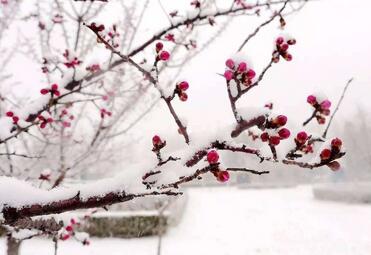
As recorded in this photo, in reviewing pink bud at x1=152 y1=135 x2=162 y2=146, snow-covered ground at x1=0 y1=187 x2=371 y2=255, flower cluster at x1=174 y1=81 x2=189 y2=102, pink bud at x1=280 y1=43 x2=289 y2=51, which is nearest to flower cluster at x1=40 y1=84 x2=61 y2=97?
flower cluster at x1=174 y1=81 x2=189 y2=102

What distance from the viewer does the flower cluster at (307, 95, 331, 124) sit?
167 centimetres

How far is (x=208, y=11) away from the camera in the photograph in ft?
12.4

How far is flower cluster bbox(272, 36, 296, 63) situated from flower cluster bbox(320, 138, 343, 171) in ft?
2.08

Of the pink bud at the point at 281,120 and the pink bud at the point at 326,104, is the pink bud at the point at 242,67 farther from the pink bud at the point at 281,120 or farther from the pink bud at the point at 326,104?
the pink bud at the point at 326,104

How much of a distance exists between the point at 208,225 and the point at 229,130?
9.86m

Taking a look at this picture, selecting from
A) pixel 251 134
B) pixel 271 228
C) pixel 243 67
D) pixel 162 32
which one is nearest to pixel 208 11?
pixel 162 32

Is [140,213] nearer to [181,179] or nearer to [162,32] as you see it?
[162,32]

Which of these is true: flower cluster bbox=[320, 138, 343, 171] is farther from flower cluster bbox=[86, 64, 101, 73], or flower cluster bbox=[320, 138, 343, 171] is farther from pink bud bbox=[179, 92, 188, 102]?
flower cluster bbox=[86, 64, 101, 73]

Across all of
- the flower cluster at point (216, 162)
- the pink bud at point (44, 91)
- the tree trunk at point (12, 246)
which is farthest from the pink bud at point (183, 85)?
the tree trunk at point (12, 246)

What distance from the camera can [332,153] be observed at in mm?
1327

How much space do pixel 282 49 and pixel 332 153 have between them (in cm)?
71

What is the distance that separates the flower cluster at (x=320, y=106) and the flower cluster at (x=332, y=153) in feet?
1.23

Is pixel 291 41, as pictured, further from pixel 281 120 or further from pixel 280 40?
pixel 281 120

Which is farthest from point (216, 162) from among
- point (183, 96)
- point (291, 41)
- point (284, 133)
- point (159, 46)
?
point (291, 41)
